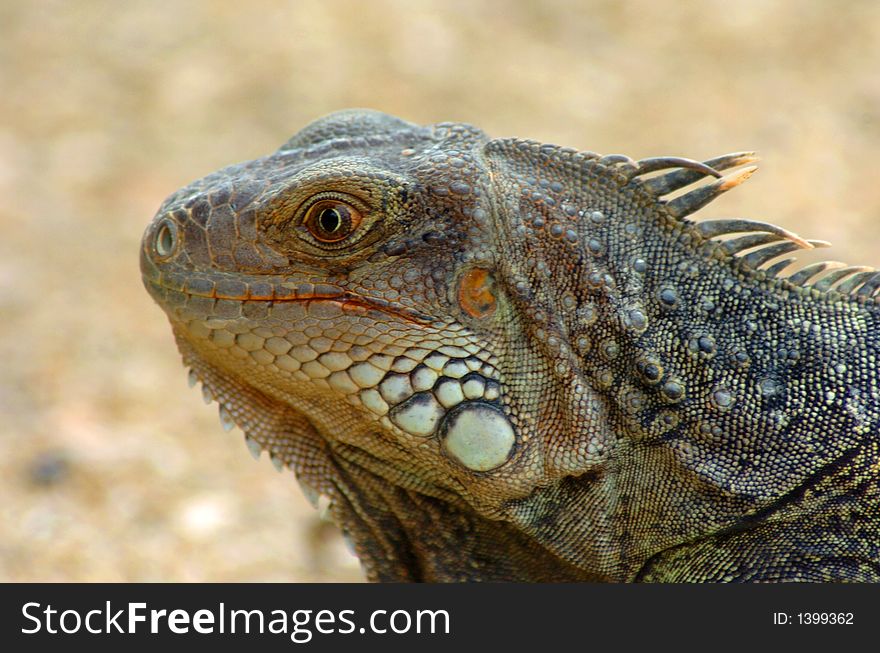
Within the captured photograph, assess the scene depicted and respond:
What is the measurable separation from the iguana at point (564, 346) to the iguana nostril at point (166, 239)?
12mm

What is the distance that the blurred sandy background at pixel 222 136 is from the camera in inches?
219

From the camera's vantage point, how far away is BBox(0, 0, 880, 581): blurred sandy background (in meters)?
5.55

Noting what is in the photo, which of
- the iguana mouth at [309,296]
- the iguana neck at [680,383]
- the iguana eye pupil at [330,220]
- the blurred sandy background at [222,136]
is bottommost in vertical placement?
the iguana neck at [680,383]

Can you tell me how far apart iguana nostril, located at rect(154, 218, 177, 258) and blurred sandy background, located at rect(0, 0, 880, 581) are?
240 centimetres

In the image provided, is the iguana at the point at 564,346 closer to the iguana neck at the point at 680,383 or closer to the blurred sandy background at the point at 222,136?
the iguana neck at the point at 680,383

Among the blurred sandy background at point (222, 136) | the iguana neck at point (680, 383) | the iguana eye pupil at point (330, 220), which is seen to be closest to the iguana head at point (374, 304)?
the iguana eye pupil at point (330, 220)

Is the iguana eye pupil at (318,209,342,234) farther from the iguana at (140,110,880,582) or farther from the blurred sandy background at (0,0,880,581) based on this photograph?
the blurred sandy background at (0,0,880,581)

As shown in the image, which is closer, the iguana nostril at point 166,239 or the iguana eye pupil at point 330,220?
the iguana eye pupil at point 330,220

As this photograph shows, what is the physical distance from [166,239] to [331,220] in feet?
1.92

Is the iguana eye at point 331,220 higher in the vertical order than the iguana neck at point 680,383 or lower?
higher

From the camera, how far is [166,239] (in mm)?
3307

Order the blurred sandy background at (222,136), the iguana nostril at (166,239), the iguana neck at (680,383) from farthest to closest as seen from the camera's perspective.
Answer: the blurred sandy background at (222,136) → the iguana nostril at (166,239) → the iguana neck at (680,383)

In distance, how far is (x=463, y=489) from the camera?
3.22 metres

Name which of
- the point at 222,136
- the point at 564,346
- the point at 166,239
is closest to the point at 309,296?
the point at 166,239
